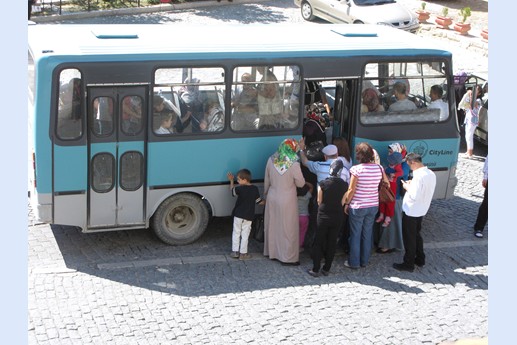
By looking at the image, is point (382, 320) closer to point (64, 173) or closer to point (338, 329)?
point (338, 329)

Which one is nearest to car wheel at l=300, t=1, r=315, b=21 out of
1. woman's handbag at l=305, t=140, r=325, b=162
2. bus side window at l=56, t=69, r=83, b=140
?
woman's handbag at l=305, t=140, r=325, b=162

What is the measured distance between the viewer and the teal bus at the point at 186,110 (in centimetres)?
1124

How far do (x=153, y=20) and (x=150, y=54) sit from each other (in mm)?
14968

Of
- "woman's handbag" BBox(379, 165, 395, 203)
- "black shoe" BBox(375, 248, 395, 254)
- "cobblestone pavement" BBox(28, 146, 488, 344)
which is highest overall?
"woman's handbag" BBox(379, 165, 395, 203)

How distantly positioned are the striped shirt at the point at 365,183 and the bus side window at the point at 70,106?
3587 millimetres

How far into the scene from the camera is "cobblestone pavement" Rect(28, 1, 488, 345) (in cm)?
1008

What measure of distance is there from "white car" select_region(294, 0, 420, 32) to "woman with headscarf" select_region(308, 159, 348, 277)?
45.3ft

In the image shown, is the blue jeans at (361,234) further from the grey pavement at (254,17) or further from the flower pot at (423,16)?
the flower pot at (423,16)

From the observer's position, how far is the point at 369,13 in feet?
81.6

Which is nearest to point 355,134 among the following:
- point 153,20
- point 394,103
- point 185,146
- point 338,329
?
point 394,103

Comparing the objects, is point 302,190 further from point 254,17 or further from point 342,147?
point 254,17

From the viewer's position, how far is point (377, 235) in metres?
12.7

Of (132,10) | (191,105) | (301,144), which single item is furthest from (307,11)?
(191,105)

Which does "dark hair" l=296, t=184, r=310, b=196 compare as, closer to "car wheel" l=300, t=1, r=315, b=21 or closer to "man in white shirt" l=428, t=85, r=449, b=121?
"man in white shirt" l=428, t=85, r=449, b=121
